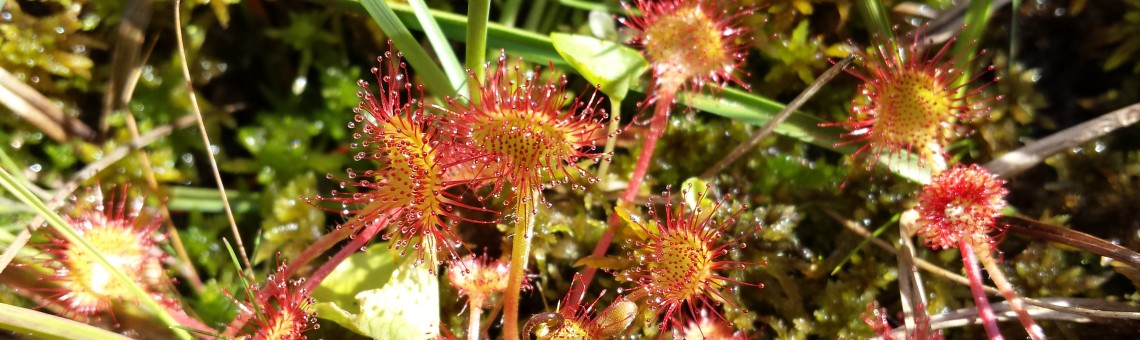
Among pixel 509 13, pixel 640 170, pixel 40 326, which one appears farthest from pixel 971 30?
pixel 40 326

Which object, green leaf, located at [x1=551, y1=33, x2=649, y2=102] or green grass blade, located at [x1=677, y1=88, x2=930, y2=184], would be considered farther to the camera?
green grass blade, located at [x1=677, y1=88, x2=930, y2=184]

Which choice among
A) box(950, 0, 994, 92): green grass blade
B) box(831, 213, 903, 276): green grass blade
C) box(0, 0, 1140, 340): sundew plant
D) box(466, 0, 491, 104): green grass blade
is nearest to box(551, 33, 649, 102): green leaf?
box(0, 0, 1140, 340): sundew plant

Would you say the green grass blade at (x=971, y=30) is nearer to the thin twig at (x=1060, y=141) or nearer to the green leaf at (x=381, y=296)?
the thin twig at (x=1060, y=141)

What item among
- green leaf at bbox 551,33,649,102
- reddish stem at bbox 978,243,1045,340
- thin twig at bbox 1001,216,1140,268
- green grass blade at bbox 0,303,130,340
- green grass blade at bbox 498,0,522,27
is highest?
green grass blade at bbox 498,0,522,27

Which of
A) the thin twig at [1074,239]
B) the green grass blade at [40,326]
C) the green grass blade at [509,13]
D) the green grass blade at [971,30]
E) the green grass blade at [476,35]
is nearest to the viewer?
the green grass blade at [40,326]

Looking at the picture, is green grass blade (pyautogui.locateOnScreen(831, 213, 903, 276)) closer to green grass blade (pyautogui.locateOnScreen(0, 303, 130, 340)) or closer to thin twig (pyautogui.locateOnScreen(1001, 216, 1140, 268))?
thin twig (pyautogui.locateOnScreen(1001, 216, 1140, 268))

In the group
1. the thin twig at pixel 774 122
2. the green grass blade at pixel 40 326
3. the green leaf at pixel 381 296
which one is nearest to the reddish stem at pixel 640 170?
the thin twig at pixel 774 122
